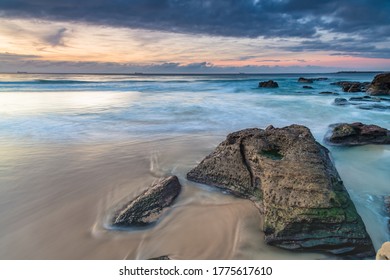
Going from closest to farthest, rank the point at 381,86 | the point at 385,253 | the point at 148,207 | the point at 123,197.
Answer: the point at 385,253
the point at 148,207
the point at 123,197
the point at 381,86

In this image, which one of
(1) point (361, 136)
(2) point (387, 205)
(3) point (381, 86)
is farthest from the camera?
(3) point (381, 86)

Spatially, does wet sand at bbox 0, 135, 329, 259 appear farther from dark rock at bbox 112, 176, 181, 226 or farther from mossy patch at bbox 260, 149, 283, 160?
mossy patch at bbox 260, 149, 283, 160

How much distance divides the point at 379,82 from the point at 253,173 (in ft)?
71.3

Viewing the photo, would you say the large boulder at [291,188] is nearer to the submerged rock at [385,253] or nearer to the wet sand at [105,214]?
the wet sand at [105,214]

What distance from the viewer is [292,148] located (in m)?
4.18

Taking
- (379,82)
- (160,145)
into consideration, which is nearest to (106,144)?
(160,145)

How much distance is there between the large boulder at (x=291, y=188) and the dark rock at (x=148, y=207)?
651mm

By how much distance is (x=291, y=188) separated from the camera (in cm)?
344

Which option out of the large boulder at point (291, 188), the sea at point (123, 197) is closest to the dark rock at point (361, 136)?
the sea at point (123, 197)

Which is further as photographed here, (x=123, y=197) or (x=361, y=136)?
(x=361, y=136)

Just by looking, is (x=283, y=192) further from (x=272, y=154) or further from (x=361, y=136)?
(x=361, y=136)

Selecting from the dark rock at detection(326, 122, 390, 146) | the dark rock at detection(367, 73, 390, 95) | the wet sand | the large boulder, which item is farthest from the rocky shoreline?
the dark rock at detection(367, 73, 390, 95)

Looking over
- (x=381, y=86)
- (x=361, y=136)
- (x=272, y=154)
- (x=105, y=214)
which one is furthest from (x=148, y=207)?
(x=381, y=86)

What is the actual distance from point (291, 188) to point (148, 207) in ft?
5.88
